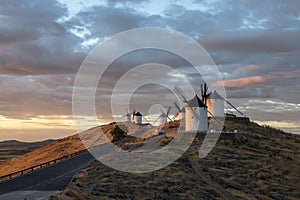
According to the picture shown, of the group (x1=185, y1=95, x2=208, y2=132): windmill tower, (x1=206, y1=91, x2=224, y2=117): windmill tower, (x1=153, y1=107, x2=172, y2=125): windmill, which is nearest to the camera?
(x1=185, y1=95, x2=208, y2=132): windmill tower

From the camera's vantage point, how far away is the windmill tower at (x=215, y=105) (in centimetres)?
7769

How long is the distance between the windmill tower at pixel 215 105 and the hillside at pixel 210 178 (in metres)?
19.5

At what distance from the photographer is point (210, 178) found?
3706cm

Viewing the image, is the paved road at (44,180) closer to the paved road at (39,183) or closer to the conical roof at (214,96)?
the paved road at (39,183)

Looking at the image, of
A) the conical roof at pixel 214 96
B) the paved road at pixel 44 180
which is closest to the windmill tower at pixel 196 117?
the conical roof at pixel 214 96

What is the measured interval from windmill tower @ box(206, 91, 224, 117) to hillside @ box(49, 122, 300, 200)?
19471mm

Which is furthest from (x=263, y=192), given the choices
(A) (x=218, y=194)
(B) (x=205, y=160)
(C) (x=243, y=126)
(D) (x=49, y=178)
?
(C) (x=243, y=126)

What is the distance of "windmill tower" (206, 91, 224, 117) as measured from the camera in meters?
77.7

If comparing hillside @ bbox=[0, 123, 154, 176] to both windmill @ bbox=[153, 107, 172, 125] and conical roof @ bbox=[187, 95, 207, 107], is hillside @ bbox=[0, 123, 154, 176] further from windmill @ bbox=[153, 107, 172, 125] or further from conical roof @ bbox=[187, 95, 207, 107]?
conical roof @ bbox=[187, 95, 207, 107]

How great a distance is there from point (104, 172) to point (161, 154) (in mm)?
13205

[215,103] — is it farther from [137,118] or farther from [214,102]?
[137,118]

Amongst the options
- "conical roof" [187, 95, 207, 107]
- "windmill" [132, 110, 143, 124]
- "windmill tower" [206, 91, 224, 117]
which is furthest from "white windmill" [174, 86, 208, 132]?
"windmill" [132, 110, 143, 124]

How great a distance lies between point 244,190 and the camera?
3500 centimetres

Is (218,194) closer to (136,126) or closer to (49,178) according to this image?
(49,178)
